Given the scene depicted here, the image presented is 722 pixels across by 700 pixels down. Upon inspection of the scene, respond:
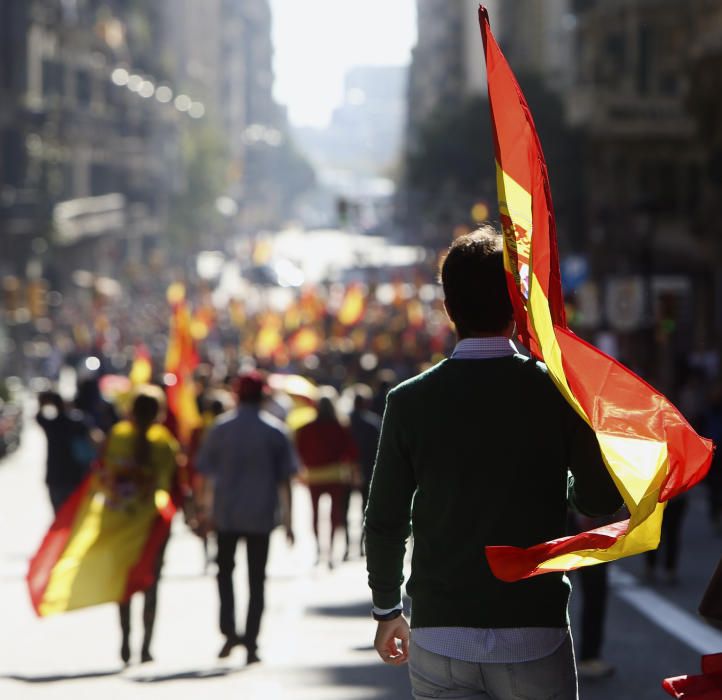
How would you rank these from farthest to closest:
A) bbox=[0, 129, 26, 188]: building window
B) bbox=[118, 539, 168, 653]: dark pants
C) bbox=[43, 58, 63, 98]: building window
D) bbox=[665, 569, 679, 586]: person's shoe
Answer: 1. bbox=[43, 58, 63, 98]: building window
2. bbox=[0, 129, 26, 188]: building window
3. bbox=[665, 569, 679, 586]: person's shoe
4. bbox=[118, 539, 168, 653]: dark pants

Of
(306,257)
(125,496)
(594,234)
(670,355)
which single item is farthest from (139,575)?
(306,257)

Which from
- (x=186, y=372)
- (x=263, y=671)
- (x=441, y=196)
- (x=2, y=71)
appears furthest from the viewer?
(x=441, y=196)

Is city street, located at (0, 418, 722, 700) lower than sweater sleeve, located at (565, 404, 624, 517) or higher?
lower

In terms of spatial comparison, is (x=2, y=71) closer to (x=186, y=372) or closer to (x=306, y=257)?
(x=186, y=372)

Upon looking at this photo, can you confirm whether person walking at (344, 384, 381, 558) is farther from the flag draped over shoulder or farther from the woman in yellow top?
the flag draped over shoulder

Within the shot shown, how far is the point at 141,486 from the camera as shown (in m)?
11.6

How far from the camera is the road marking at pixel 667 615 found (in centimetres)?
1259

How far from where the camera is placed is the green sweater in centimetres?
480

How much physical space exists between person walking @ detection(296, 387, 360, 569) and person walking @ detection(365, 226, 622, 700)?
12883 millimetres

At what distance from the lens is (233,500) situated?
37.2 feet

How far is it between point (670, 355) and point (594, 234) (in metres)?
14.4

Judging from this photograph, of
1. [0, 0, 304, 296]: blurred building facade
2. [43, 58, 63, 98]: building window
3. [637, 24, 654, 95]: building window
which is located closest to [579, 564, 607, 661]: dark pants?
[637, 24, 654, 95]: building window

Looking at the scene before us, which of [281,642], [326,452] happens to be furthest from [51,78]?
[281,642]

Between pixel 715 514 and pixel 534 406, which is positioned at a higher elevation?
pixel 534 406
